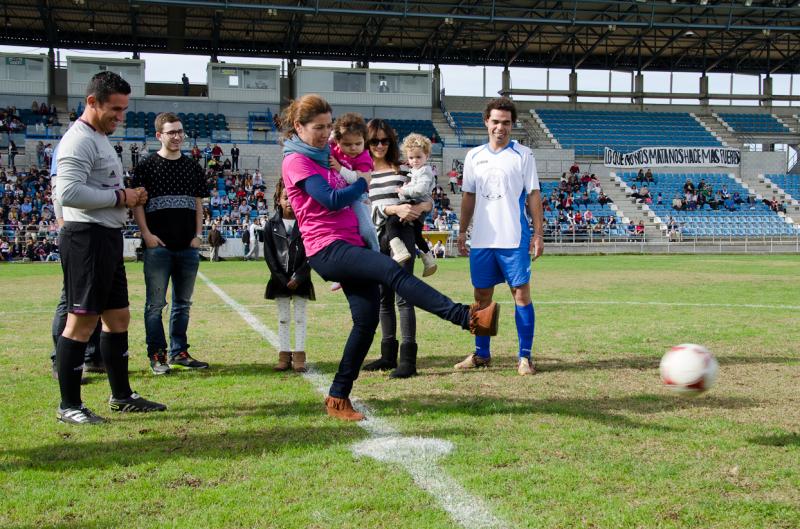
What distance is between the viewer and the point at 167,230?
6.59 meters

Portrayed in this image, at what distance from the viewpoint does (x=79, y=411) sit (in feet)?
15.4

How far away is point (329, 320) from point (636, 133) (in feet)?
140

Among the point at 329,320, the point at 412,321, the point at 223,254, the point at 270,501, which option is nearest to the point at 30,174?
the point at 223,254

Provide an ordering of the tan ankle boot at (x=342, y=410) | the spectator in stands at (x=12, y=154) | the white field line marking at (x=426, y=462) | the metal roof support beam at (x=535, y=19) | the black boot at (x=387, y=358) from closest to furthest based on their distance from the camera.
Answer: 1. the white field line marking at (x=426, y=462)
2. the tan ankle boot at (x=342, y=410)
3. the black boot at (x=387, y=358)
4. the metal roof support beam at (x=535, y=19)
5. the spectator in stands at (x=12, y=154)

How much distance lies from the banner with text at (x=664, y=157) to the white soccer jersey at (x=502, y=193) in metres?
39.1

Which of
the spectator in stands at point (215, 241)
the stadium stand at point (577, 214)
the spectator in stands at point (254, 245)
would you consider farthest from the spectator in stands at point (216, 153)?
the stadium stand at point (577, 214)

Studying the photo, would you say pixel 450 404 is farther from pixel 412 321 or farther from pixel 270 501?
pixel 270 501

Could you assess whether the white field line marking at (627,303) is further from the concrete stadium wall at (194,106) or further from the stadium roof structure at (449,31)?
the concrete stadium wall at (194,106)

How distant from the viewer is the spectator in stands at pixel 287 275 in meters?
6.39

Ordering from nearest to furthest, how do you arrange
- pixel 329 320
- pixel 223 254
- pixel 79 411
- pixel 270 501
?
pixel 270 501
pixel 79 411
pixel 329 320
pixel 223 254

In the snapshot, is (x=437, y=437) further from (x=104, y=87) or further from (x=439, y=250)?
(x=439, y=250)

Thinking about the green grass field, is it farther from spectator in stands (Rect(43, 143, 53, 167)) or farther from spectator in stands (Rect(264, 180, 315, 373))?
spectator in stands (Rect(43, 143, 53, 167))

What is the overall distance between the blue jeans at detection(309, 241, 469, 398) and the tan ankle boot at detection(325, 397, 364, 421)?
41mm

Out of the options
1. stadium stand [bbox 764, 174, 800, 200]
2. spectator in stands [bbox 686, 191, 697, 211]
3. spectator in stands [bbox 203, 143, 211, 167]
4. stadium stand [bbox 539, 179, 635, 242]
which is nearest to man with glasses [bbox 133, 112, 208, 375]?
stadium stand [bbox 539, 179, 635, 242]
